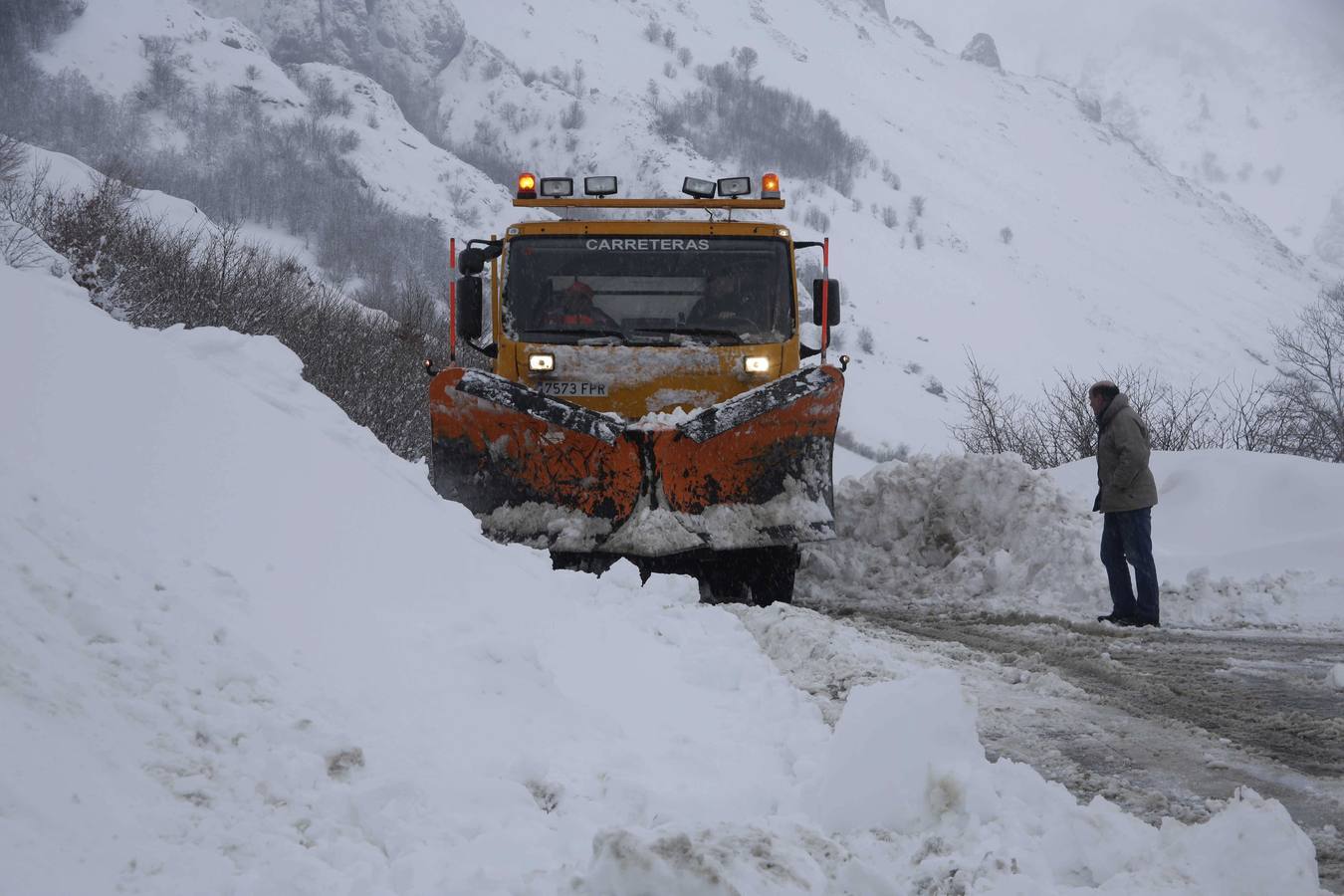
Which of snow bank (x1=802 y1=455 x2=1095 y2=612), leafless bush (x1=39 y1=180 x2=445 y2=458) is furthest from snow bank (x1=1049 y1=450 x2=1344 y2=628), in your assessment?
leafless bush (x1=39 y1=180 x2=445 y2=458)

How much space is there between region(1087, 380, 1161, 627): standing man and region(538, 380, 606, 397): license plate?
122 inches

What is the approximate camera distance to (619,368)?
7332 millimetres

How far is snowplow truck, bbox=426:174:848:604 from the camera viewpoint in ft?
21.7

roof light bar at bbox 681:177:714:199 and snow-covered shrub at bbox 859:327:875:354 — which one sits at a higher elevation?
roof light bar at bbox 681:177:714:199

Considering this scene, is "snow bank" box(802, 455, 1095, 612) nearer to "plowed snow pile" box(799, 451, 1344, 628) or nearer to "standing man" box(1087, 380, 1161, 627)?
"plowed snow pile" box(799, 451, 1344, 628)

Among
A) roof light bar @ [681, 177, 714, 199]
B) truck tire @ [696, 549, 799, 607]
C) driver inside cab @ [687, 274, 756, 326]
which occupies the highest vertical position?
roof light bar @ [681, 177, 714, 199]

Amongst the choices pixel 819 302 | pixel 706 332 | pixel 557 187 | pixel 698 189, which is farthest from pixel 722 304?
pixel 557 187

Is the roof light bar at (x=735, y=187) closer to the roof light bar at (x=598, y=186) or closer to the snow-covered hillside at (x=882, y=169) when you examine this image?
the roof light bar at (x=598, y=186)

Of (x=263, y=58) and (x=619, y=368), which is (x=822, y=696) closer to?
(x=619, y=368)

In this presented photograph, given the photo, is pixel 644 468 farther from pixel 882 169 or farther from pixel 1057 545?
pixel 882 169

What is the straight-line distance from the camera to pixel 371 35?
12281 cm

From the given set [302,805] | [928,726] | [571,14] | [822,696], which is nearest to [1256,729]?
[822,696]

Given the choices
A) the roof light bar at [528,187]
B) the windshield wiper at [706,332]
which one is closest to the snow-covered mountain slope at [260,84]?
the roof light bar at [528,187]

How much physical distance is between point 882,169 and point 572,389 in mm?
113502
